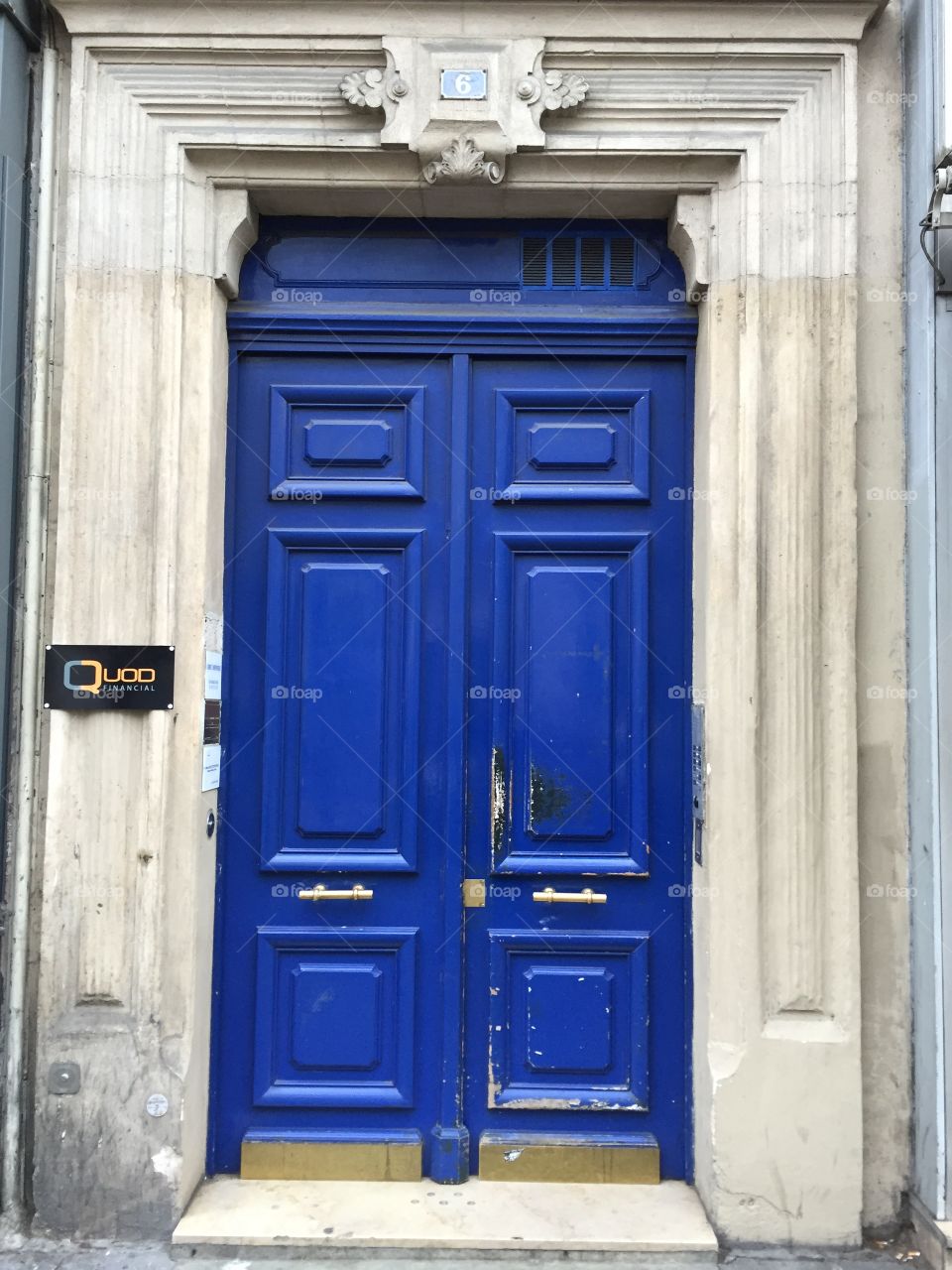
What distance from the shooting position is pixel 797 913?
142 inches

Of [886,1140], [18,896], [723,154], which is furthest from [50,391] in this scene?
[886,1140]

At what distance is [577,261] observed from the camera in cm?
410

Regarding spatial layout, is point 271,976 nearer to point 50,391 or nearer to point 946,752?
point 50,391

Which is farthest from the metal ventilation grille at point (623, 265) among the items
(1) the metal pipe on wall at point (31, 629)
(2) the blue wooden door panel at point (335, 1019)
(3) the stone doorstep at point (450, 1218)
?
(3) the stone doorstep at point (450, 1218)

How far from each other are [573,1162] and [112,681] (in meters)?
2.38

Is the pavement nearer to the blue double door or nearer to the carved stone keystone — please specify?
the blue double door

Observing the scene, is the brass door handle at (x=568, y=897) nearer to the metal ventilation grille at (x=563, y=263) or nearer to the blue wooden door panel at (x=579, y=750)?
the blue wooden door panel at (x=579, y=750)

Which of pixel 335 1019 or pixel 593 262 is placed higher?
pixel 593 262

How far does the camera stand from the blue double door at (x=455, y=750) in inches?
154

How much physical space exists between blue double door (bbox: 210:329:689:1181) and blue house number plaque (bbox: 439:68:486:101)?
2.71 feet

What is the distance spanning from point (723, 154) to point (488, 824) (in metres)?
2.55

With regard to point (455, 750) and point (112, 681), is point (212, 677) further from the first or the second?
point (455, 750)

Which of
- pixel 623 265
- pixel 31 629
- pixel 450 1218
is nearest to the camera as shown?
pixel 450 1218

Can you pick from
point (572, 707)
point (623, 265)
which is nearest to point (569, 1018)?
point (572, 707)
